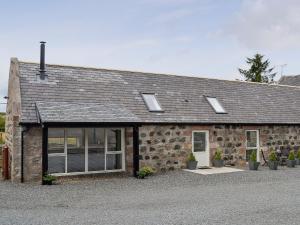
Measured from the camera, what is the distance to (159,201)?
10477 millimetres

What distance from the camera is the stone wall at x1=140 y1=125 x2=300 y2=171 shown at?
16.5 m

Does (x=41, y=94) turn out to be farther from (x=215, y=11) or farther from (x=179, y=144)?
(x=215, y=11)

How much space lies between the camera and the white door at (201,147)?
18.0 meters

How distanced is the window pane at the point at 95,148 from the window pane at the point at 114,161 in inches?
12.4

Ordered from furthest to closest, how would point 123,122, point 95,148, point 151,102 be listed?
point 151,102, point 95,148, point 123,122

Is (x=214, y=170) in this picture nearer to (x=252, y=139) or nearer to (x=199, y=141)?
(x=199, y=141)

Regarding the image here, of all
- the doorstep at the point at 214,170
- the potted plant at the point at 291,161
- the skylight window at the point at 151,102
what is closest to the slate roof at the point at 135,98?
the skylight window at the point at 151,102

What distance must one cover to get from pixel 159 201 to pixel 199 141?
7.98 metres

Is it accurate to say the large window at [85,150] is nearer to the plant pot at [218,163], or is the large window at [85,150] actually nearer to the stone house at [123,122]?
the stone house at [123,122]

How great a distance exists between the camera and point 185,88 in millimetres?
19984

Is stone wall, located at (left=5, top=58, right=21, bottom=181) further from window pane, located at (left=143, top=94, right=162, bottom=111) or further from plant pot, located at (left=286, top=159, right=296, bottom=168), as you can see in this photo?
plant pot, located at (left=286, top=159, right=296, bottom=168)

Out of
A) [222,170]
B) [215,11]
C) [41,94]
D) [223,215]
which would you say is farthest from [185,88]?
[223,215]

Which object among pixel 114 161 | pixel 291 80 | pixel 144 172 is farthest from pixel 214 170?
pixel 291 80

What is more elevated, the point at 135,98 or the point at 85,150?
the point at 135,98
